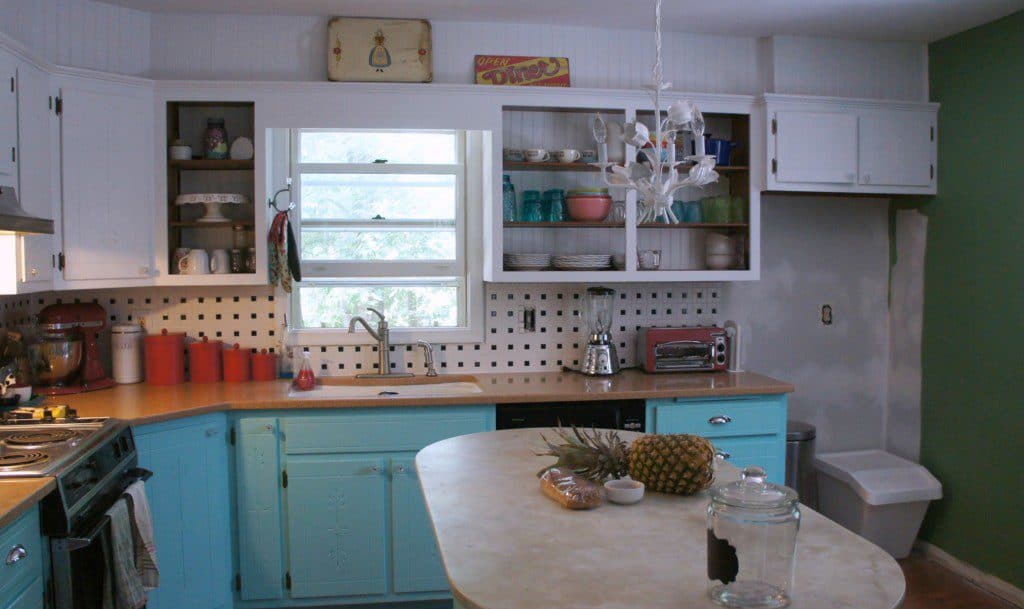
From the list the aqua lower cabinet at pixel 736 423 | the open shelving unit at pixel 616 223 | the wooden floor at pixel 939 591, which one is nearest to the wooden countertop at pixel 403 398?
the aqua lower cabinet at pixel 736 423

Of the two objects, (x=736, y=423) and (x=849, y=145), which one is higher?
(x=849, y=145)

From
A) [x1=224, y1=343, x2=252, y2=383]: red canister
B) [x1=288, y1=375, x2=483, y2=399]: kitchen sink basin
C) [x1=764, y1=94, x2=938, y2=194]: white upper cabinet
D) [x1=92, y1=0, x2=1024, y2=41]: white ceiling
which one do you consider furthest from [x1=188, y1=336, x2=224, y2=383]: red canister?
[x1=764, y1=94, x2=938, y2=194]: white upper cabinet

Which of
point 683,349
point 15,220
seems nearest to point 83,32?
point 15,220

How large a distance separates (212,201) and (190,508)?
4.50 ft

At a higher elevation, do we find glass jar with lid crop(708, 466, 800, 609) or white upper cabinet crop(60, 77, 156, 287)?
white upper cabinet crop(60, 77, 156, 287)

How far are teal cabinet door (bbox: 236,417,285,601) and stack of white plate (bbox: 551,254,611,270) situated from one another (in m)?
1.50

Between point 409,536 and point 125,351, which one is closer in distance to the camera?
point 409,536

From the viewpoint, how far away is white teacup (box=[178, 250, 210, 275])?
379 centimetres

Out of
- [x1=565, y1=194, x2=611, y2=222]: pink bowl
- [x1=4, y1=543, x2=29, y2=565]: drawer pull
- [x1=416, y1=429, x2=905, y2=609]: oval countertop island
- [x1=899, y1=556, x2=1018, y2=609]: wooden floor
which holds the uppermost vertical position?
[x1=565, y1=194, x2=611, y2=222]: pink bowl

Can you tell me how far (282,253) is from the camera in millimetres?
3854

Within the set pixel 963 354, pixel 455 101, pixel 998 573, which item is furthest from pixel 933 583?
pixel 455 101

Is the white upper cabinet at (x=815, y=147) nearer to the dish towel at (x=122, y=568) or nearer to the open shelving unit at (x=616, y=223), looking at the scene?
the open shelving unit at (x=616, y=223)

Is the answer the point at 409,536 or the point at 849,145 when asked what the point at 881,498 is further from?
the point at 409,536

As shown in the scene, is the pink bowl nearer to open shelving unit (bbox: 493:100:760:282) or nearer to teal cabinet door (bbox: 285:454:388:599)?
open shelving unit (bbox: 493:100:760:282)
